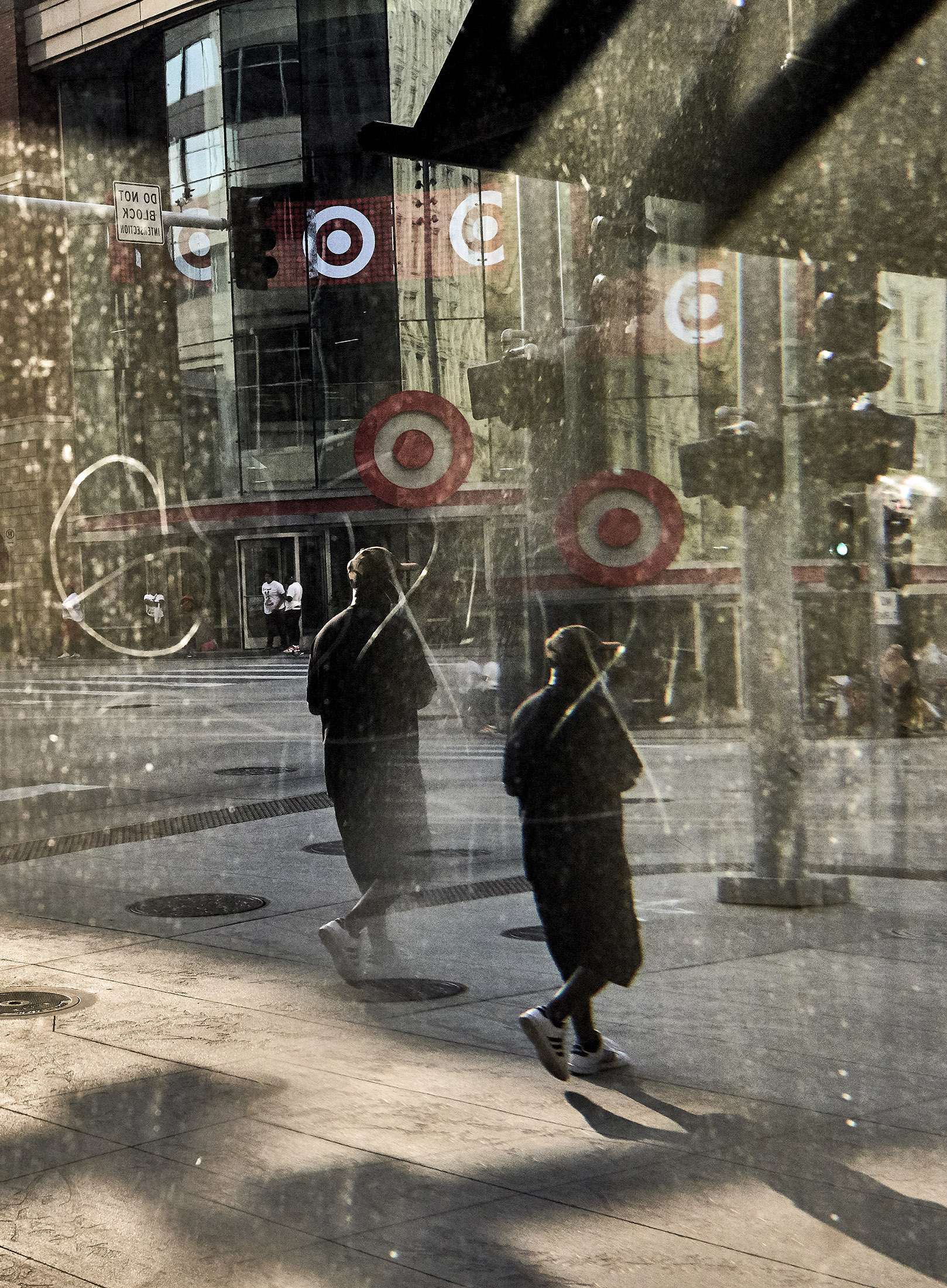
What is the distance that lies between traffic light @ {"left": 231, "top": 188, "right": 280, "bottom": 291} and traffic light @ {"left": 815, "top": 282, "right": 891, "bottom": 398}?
32.6ft

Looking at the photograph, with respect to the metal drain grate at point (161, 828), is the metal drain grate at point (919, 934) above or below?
below

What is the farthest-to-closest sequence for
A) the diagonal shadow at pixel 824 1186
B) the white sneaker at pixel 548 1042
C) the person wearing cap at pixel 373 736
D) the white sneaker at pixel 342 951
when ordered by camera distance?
the person wearing cap at pixel 373 736, the white sneaker at pixel 342 951, the white sneaker at pixel 548 1042, the diagonal shadow at pixel 824 1186

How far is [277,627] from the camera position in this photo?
38.5 meters

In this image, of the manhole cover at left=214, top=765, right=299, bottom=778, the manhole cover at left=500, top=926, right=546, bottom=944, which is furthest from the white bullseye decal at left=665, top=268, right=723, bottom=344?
the manhole cover at left=500, top=926, right=546, bottom=944

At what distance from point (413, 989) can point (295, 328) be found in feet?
110

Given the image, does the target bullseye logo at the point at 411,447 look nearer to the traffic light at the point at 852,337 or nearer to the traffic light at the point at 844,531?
the traffic light at the point at 844,531

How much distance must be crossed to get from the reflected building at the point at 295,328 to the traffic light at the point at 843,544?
18224mm

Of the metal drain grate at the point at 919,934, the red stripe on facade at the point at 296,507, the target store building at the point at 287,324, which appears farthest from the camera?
the red stripe on facade at the point at 296,507

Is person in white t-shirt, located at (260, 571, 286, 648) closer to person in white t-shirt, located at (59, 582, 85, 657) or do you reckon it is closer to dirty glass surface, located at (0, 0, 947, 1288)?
person in white t-shirt, located at (59, 582, 85, 657)

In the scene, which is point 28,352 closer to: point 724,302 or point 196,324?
point 196,324

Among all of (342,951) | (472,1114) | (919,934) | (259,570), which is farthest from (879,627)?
(259,570)

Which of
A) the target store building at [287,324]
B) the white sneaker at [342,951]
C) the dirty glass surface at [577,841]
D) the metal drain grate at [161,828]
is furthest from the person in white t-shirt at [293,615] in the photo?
the white sneaker at [342,951]

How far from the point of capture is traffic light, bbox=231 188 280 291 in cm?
1653

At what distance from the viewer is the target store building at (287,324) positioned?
120 ft
